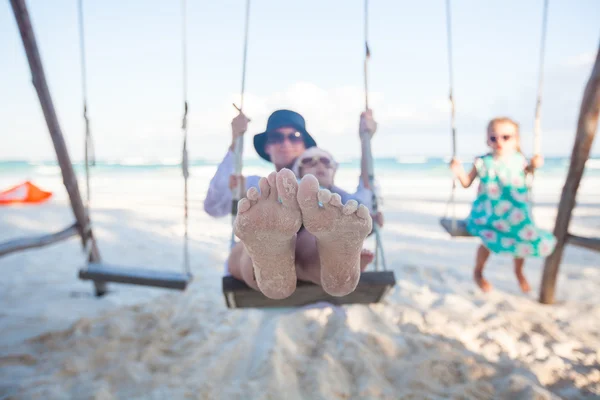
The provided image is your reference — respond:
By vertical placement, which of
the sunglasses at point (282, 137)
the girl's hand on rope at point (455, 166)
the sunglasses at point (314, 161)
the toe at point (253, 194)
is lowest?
the toe at point (253, 194)

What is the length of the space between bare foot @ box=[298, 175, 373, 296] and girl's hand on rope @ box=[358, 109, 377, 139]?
2.56 ft

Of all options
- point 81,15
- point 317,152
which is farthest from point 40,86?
point 317,152

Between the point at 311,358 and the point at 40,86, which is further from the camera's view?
the point at 40,86

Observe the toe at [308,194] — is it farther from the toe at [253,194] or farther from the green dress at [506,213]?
the green dress at [506,213]

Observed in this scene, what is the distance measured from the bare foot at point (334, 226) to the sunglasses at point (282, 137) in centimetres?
68

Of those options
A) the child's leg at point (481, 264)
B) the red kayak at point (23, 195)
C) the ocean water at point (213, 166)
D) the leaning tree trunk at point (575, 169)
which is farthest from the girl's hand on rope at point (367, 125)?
the ocean water at point (213, 166)

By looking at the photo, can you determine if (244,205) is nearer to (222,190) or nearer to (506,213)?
(222,190)

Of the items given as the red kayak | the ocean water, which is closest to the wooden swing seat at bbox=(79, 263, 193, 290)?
the red kayak

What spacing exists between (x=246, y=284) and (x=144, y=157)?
18.4 metres

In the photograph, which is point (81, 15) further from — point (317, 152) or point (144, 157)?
point (144, 157)

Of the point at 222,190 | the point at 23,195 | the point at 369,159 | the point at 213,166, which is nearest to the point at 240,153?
the point at 222,190

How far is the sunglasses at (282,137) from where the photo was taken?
1.73 metres

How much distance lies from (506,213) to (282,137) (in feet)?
4.33

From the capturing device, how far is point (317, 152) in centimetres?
167
